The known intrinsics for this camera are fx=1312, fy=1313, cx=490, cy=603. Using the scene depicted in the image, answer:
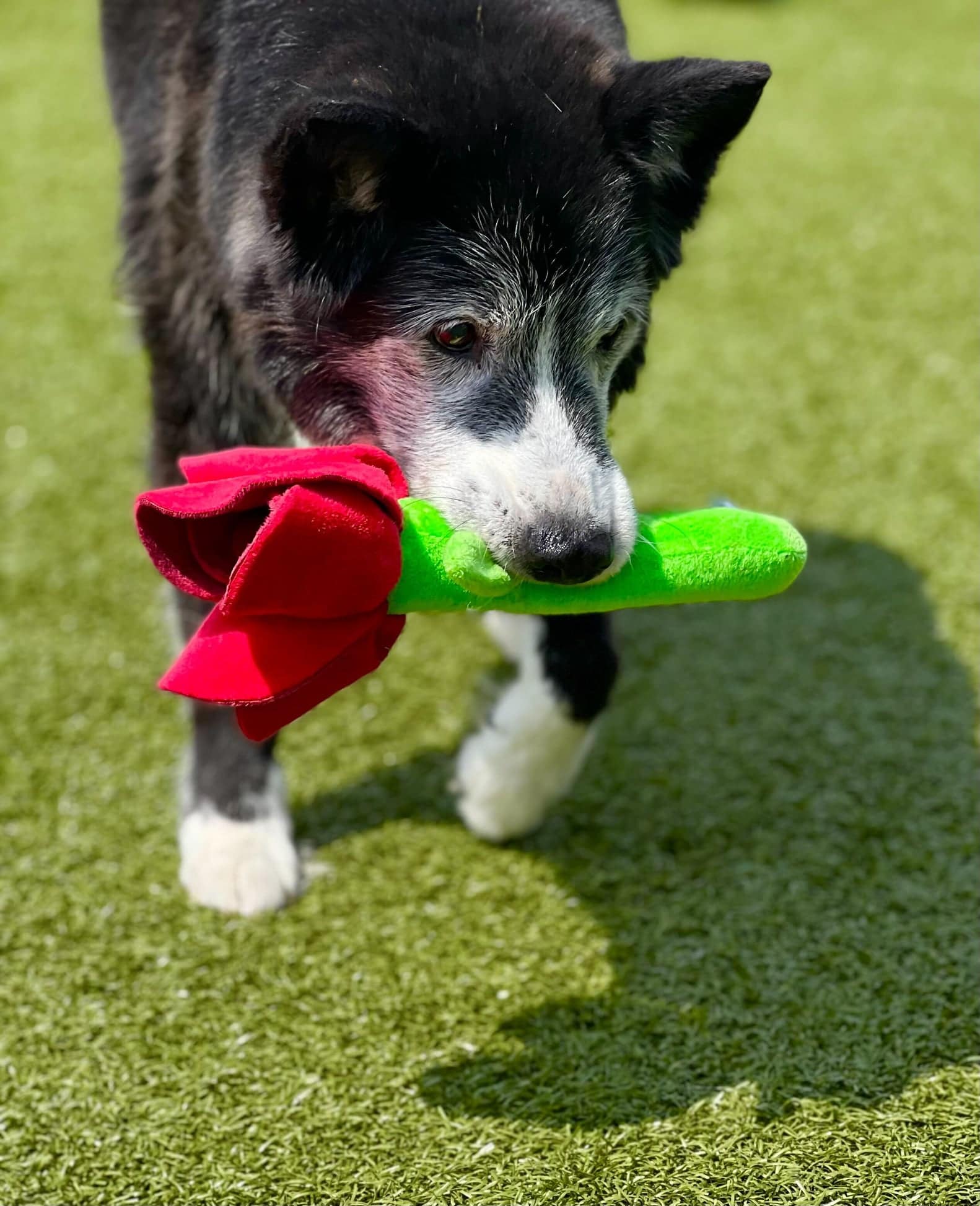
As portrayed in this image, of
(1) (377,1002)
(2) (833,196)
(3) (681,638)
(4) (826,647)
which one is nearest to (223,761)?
(1) (377,1002)

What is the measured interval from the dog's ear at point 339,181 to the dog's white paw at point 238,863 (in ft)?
4.26

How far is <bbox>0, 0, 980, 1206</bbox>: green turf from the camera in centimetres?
238

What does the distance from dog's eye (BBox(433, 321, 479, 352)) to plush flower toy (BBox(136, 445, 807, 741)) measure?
1.04ft

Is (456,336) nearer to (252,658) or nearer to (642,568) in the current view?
(642,568)

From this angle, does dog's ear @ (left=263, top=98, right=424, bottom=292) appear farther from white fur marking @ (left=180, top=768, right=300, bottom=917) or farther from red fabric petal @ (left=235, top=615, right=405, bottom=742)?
white fur marking @ (left=180, top=768, right=300, bottom=917)

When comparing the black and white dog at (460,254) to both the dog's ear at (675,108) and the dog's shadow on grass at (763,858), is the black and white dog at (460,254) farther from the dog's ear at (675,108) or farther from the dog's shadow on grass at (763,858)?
the dog's shadow on grass at (763,858)

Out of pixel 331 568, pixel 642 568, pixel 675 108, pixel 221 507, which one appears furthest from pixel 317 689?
pixel 675 108

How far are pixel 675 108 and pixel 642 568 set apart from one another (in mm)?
923

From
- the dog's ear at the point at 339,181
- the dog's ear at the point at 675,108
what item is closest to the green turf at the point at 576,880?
the dog's ear at the point at 339,181

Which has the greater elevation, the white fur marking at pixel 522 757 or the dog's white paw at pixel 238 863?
the white fur marking at pixel 522 757

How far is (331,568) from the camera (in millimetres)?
2129

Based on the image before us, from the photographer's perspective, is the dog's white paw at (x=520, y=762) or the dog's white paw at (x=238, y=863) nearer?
the dog's white paw at (x=238, y=863)

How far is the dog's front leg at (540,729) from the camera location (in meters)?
3.06

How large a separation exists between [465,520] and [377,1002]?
1.05m
